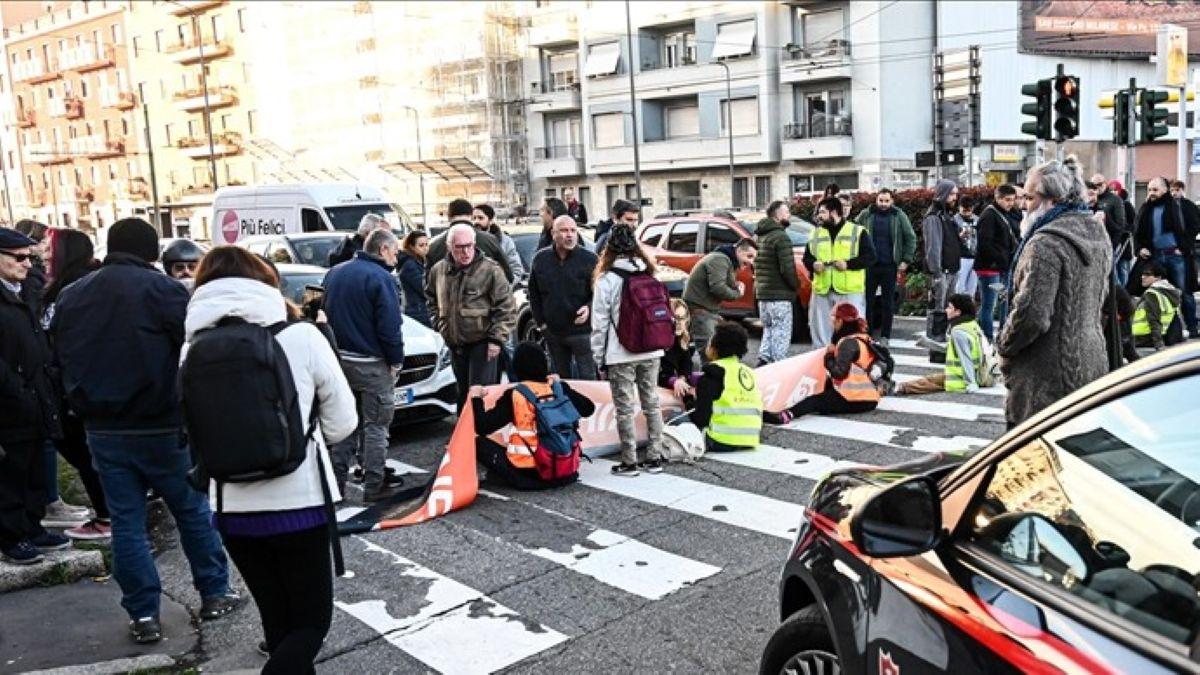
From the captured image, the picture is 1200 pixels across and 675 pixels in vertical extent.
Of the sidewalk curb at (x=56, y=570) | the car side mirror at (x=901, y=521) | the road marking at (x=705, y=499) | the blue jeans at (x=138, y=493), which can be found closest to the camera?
the car side mirror at (x=901, y=521)

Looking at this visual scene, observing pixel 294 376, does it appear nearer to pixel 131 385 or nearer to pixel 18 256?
pixel 131 385

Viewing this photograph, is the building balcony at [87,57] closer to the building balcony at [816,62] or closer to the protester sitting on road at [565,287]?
the building balcony at [816,62]

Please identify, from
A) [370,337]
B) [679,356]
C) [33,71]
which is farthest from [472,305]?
[33,71]

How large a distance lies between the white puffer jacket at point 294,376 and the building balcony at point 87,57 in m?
80.8

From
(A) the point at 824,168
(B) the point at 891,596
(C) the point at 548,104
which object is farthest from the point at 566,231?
(C) the point at 548,104

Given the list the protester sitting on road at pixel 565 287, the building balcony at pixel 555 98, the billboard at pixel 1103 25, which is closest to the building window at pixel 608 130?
the building balcony at pixel 555 98

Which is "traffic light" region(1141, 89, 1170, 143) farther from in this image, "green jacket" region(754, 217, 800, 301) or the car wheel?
the car wheel

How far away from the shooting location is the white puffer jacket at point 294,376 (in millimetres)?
3520

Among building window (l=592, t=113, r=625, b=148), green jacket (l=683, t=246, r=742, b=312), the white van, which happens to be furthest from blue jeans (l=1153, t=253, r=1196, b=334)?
building window (l=592, t=113, r=625, b=148)

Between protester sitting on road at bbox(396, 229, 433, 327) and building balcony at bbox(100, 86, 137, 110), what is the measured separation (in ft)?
235

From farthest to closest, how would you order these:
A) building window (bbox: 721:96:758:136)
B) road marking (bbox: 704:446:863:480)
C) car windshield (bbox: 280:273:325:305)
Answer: building window (bbox: 721:96:758:136) < car windshield (bbox: 280:273:325:305) < road marking (bbox: 704:446:863:480)

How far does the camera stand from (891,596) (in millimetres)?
2539

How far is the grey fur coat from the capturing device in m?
5.09

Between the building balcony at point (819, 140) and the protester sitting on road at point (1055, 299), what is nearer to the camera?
the protester sitting on road at point (1055, 299)
